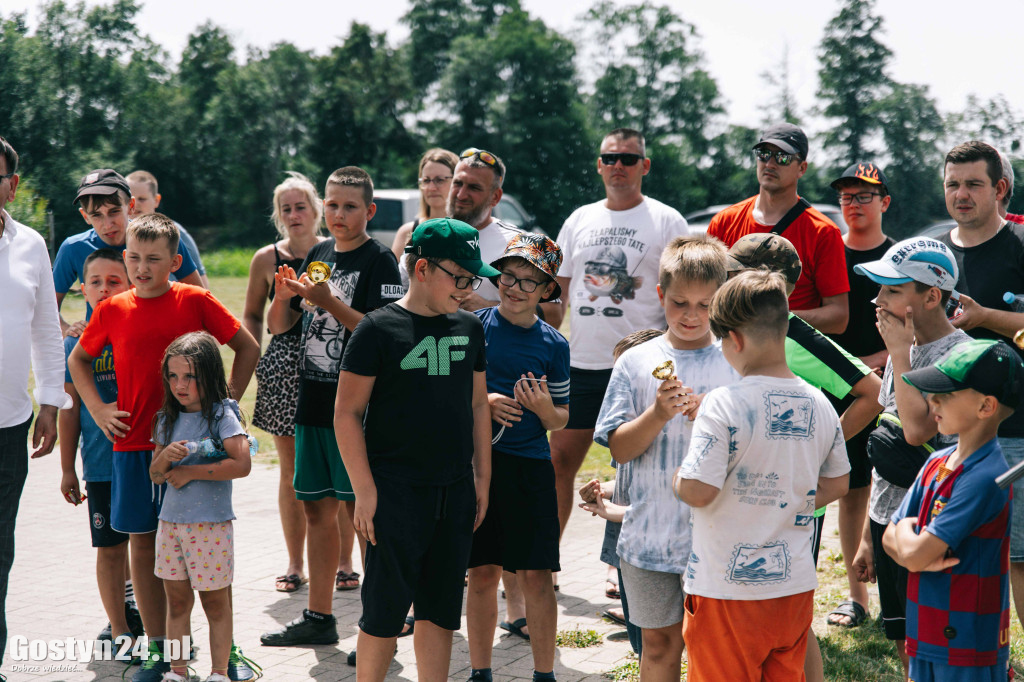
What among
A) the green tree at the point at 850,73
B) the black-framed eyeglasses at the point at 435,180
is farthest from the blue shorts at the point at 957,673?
the green tree at the point at 850,73

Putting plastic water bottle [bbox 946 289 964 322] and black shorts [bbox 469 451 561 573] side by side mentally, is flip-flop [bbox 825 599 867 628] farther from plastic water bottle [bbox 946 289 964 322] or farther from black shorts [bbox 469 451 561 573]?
black shorts [bbox 469 451 561 573]

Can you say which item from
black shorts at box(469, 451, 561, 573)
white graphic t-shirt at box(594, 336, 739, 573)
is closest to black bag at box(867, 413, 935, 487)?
white graphic t-shirt at box(594, 336, 739, 573)

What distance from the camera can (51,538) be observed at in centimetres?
643

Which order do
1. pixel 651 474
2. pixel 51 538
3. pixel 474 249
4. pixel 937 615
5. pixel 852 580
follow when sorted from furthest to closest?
1. pixel 51 538
2. pixel 852 580
3. pixel 474 249
4. pixel 651 474
5. pixel 937 615

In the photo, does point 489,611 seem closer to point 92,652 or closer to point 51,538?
point 92,652

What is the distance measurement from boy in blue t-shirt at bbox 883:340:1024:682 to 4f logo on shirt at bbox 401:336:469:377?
5.27 ft

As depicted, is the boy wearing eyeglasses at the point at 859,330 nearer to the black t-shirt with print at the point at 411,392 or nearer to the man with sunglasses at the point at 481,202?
the man with sunglasses at the point at 481,202

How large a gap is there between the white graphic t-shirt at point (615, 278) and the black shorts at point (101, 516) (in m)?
2.50

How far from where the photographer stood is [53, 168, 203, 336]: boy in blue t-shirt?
4.94 metres

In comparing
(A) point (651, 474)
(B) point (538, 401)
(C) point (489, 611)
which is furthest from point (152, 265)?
(A) point (651, 474)

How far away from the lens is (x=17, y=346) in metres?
3.99

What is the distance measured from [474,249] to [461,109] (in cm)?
4825

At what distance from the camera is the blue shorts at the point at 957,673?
110 inches

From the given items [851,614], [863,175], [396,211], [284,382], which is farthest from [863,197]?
[396,211]
